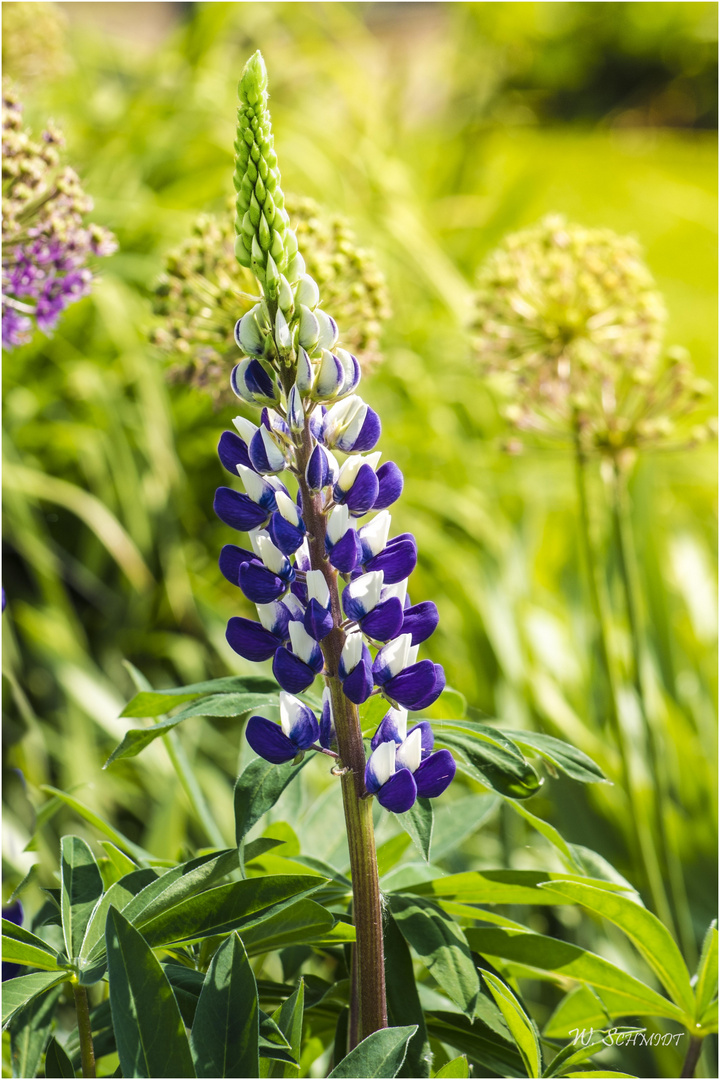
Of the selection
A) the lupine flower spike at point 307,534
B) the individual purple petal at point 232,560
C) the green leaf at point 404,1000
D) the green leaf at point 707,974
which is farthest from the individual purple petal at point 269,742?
the green leaf at point 707,974

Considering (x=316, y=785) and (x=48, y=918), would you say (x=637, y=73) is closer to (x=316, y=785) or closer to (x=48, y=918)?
(x=316, y=785)

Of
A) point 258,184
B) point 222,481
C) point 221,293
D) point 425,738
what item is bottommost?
point 425,738

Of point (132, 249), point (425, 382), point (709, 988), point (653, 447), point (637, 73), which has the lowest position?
point (709, 988)

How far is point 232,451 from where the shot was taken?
2.07ft

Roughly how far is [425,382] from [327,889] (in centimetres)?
225

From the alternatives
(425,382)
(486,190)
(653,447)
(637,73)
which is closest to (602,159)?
(637,73)

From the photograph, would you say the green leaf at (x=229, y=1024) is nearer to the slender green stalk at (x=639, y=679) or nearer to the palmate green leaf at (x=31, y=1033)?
the palmate green leaf at (x=31, y=1033)

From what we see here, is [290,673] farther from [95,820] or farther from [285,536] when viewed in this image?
[95,820]

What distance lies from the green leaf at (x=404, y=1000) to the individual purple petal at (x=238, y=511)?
0.33 metres

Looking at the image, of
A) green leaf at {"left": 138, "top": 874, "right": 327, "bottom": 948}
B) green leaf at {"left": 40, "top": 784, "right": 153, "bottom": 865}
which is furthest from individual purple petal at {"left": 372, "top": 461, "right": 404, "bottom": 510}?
green leaf at {"left": 40, "top": 784, "right": 153, "bottom": 865}

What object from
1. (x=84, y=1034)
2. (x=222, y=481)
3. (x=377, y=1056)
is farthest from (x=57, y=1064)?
(x=222, y=481)

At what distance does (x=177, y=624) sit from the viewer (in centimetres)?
226

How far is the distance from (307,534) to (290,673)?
0.10 m

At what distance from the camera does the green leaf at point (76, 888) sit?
25.5 inches
